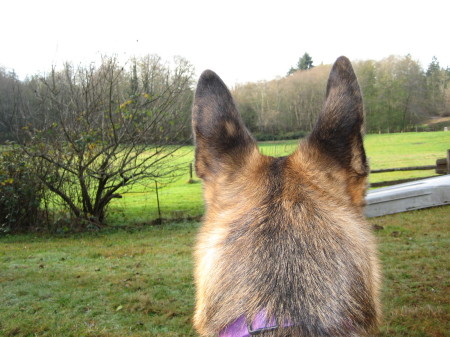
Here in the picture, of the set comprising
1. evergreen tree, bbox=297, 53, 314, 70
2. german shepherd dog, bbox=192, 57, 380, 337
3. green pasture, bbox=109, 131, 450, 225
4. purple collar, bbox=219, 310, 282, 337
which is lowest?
green pasture, bbox=109, 131, 450, 225

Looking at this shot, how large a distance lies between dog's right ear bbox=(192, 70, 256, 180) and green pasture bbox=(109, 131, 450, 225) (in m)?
3.09

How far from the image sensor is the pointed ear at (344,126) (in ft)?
6.36

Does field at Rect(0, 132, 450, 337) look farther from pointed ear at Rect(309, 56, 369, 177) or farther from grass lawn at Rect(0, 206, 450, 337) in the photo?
pointed ear at Rect(309, 56, 369, 177)

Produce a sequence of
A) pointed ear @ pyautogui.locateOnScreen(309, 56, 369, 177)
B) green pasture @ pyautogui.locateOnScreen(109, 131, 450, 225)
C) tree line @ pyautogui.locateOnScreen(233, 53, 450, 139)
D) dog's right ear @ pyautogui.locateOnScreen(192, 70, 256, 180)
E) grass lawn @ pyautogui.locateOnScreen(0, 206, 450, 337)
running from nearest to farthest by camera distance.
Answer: pointed ear @ pyautogui.locateOnScreen(309, 56, 369, 177)
dog's right ear @ pyautogui.locateOnScreen(192, 70, 256, 180)
grass lawn @ pyautogui.locateOnScreen(0, 206, 450, 337)
tree line @ pyautogui.locateOnScreen(233, 53, 450, 139)
green pasture @ pyautogui.locateOnScreen(109, 131, 450, 225)

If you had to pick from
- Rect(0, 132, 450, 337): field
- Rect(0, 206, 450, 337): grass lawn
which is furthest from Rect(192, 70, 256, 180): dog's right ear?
Rect(0, 206, 450, 337): grass lawn

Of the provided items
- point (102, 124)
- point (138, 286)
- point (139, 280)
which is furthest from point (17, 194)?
point (138, 286)

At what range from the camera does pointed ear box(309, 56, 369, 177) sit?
1.94 metres

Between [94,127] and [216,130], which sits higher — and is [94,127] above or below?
above

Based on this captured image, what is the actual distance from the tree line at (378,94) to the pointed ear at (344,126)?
23.7 feet

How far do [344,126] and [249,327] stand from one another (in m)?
1.15

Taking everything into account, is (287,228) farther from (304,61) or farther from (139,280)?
(304,61)

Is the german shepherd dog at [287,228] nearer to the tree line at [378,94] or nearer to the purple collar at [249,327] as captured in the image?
the purple collar at [249,327]

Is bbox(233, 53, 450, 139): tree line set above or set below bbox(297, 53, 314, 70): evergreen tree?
below

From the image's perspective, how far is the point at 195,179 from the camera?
12.9 meters
